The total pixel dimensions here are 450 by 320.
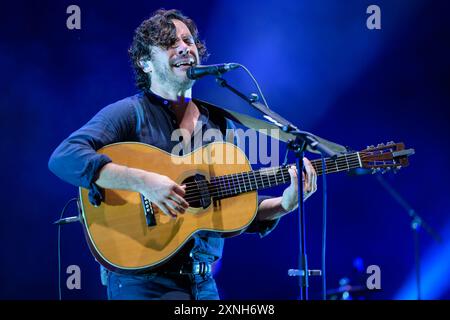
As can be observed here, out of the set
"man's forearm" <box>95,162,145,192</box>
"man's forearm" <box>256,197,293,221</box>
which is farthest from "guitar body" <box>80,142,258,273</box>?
"man's forearm" <box>256,197,293,221</box>

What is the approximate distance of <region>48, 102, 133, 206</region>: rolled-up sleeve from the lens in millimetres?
3154

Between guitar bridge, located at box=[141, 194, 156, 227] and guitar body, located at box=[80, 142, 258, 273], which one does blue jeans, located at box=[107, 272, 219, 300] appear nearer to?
guitar body, located at box=[80, 142, 258, 273]

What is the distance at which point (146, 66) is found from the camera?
4.09m

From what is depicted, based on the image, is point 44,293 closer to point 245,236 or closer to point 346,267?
point 245,236

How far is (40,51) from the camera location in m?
5.19

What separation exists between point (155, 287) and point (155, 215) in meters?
0.44

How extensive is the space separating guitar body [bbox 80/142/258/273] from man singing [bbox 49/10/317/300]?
0.07m

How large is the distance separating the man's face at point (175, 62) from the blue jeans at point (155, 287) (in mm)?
1363

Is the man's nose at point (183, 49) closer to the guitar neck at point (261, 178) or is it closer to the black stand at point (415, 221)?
the guitar neck at point (261, 178)

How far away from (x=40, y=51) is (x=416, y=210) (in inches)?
166

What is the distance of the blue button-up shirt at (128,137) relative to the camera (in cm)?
318

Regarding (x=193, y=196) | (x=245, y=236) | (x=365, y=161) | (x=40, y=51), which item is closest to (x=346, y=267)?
(x=245, y=236)

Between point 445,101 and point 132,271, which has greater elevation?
point 445,101

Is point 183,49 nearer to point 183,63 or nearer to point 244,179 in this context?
point 183,63
